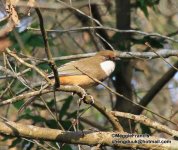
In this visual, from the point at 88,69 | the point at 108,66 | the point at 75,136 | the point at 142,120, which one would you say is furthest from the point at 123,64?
the point at 75,136

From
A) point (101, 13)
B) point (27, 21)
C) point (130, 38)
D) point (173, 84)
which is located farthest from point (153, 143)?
point (173, 84)

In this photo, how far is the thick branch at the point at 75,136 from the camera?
400cm

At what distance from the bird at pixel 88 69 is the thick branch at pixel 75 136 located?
1.44 metres

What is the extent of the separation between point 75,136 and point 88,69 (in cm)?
196

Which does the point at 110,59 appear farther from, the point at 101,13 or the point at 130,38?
the point at 101,13

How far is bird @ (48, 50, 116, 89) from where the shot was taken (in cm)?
558

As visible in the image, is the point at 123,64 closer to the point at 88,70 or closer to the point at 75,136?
the point at 88,70

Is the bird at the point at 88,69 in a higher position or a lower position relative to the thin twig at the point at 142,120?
lower

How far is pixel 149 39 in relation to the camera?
6.44 meters

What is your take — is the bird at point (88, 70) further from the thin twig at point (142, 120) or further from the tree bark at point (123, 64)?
the thin twig at point (142, 120)

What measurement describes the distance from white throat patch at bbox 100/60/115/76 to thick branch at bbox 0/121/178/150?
1994mm

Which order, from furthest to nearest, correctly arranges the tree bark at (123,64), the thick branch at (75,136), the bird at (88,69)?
1. the tree bark at (123,64)
2. the bird at (88,69)
3. the thick branch at (75,136)

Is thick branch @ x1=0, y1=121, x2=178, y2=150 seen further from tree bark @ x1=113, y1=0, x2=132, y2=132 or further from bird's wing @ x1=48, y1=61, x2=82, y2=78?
tree bark @ x1=113, y1=0, x2=132, y2=132

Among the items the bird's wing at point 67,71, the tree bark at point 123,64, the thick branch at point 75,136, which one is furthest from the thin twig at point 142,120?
the tree bark at point 123,64
